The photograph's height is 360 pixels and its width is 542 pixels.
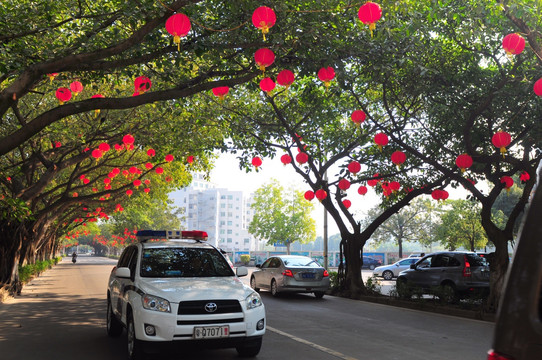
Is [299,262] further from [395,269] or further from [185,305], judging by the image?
[395,269]

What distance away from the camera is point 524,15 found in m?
9.51

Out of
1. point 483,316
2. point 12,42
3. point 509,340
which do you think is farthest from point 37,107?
point 509,340

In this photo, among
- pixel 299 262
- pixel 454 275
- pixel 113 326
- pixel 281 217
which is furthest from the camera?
pixel 281 217

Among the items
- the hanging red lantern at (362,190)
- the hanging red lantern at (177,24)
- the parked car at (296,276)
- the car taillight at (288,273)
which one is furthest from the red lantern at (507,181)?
the hanging red lantern at (177,24)

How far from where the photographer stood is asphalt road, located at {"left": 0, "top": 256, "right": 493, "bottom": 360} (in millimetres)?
7406

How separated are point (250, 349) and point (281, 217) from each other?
54.9m

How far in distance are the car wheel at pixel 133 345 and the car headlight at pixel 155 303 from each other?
41 centimetres

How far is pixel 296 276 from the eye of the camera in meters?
16.7

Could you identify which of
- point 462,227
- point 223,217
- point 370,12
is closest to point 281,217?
point 462,227

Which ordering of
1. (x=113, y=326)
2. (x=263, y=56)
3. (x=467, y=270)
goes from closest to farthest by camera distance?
(x=263, y=56), (x=113, y=326), (x=467, y=270)

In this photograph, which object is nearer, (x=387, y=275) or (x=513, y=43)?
(x=513, y=43)

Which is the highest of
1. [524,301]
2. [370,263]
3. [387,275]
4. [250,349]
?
[524,301]

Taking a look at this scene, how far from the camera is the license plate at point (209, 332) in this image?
241 inches

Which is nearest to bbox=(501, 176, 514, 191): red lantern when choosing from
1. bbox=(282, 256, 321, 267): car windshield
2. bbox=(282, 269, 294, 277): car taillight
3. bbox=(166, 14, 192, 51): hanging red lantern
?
bbox=(282, 256, 321, 267): car windshield
